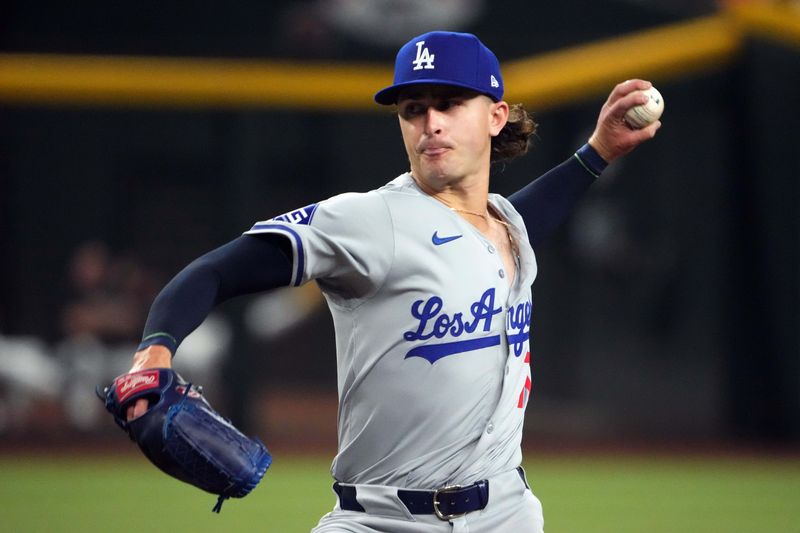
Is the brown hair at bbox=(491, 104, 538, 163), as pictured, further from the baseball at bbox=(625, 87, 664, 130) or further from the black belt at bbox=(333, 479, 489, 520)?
the black belt at bbox=(333, 479, 489, 520)

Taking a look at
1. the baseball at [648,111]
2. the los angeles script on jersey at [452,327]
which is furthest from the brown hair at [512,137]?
the los angeles script on jersey at [452,327]

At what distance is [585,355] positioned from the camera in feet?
40.5

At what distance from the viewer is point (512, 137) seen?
3357 millimetres

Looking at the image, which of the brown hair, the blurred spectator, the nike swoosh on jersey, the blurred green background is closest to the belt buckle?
the nike swoosh on jersey

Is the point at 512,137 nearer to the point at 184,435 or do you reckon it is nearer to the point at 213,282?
the point at 213,282

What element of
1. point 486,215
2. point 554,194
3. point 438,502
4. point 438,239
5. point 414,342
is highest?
point 554,194

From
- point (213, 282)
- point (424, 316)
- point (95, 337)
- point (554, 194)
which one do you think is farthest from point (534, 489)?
point (213, 282)

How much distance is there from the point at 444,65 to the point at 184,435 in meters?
1.09

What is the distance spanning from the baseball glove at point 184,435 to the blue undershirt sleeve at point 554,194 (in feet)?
4.19

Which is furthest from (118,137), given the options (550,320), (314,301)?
(550,320)

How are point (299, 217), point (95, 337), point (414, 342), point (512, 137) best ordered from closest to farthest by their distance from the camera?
point (299, 217) → point (414, 342) → point (512, 137) → point (95, 337)

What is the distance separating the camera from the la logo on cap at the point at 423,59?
9.32 feet

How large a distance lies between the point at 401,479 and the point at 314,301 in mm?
10860

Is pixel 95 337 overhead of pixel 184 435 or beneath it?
overhead
